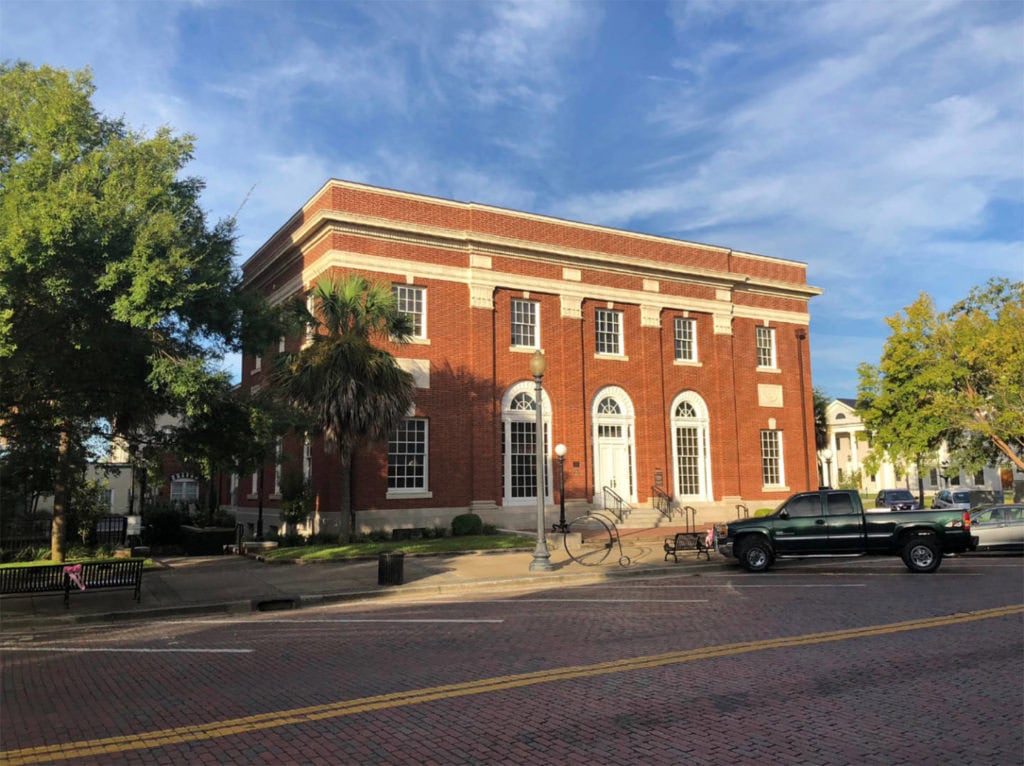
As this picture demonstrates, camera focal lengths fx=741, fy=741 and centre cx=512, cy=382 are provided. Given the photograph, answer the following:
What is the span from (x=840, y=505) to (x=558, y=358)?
47.2 feet

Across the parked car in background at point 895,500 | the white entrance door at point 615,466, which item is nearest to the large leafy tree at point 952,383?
the parked car in background at point 895,500

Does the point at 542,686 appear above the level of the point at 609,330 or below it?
below

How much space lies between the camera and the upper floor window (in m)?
36.2

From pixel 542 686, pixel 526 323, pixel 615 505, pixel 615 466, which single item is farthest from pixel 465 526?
pixel 542 686

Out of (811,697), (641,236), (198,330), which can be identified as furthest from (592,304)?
(811,697)

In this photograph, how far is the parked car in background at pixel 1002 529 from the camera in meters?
20.2

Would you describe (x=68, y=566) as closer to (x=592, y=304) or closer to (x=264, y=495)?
(x=264, y=495)

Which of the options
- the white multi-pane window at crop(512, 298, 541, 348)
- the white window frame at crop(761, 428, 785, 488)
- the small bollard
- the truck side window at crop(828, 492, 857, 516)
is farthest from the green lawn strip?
the white window frame at crop(761, 428, 785, 488)

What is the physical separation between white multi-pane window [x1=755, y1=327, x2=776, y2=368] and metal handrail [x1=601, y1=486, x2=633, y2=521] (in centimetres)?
1124

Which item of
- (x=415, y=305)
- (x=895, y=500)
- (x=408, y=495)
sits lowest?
(x=895, y=500)

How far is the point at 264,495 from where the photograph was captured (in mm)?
30578

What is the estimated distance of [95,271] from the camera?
1295 centimetres

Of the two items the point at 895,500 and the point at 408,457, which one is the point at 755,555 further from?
the point at 895,500

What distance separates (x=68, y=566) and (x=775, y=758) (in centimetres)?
1240
